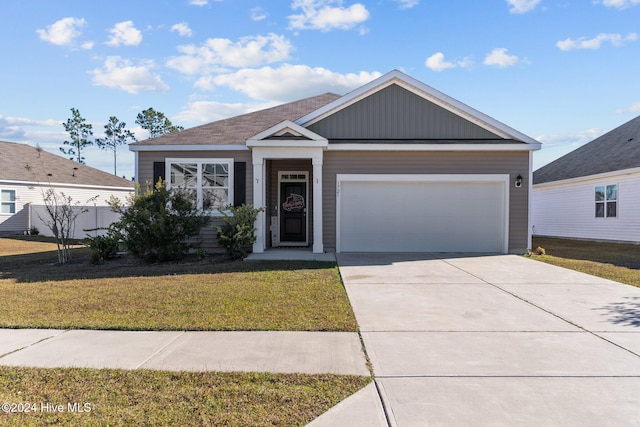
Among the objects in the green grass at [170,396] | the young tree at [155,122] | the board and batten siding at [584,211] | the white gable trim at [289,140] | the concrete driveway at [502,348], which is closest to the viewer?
the green grass at [170,396]

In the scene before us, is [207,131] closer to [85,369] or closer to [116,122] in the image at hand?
[85,369]

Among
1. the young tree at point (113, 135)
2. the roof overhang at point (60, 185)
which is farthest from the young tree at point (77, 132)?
the roof overhang at point (60, 185)

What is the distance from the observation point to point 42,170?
24047mm

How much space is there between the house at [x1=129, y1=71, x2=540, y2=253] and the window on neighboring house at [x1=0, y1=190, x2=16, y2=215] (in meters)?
14.7

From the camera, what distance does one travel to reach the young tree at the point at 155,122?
49.0 m

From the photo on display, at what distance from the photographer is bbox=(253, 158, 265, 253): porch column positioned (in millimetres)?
11438

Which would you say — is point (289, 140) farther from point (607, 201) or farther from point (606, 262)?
point (607, 201)

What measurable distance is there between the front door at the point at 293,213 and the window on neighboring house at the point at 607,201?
12.5 m

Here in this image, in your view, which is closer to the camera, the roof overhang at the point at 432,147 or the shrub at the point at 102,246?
the shrub at the point at 102,246

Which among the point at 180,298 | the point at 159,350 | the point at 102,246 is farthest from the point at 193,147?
the point at 159,350

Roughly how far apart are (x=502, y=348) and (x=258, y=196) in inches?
330

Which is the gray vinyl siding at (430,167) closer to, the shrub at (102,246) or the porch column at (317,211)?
the porch column at (317,211)

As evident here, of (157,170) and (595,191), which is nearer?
(157,170)

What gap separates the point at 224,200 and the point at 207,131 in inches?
99.3
